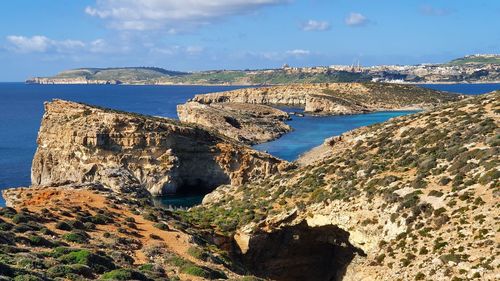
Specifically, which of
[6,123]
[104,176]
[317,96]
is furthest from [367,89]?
[104,176]

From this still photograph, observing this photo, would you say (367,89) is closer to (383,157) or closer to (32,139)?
(32,139)

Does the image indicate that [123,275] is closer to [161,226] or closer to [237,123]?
[161,226]

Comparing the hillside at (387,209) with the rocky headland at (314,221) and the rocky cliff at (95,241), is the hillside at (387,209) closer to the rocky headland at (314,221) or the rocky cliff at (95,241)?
the rocky headland at (314,221)

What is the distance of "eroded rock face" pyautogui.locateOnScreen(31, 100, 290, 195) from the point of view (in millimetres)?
66875

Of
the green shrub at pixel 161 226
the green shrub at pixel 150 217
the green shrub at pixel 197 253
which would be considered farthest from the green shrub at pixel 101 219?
the green shrub at pixel 197 253

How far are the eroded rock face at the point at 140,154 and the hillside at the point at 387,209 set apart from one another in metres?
23.5

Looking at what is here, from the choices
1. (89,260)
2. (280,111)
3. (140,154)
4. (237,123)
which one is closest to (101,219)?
(89,260)

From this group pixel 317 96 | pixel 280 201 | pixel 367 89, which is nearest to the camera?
pixel 280 201

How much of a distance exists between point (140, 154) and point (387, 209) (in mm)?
44400

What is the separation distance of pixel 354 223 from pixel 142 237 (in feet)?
40.9

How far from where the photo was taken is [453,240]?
25.0 metres

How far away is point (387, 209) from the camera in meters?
30.0

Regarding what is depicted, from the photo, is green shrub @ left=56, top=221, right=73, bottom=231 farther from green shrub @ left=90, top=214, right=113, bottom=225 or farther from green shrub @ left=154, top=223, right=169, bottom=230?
green shrub @ left=154, top=223, right=169, bottom=230

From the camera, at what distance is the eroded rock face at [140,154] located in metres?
66.9
